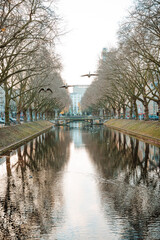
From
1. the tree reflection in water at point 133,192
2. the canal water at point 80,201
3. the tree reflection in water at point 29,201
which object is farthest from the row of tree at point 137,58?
the tree reflection in water at point 29,201

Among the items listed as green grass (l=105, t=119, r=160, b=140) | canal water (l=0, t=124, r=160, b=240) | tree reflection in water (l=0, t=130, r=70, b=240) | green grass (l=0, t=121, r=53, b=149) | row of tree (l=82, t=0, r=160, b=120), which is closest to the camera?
canal water (l=0, t=124, r=160, b=240)

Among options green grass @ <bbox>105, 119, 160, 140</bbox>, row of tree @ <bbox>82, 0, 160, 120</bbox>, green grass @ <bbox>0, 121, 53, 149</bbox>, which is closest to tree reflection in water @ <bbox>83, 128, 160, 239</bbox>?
row of tree @ <bbox>82, 0, 160, 120</bbox>

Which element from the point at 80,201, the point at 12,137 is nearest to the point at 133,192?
the point at 80,201

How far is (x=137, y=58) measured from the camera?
4031 centimetres

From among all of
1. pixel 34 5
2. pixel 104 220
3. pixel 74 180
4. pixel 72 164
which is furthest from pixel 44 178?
pixel 34 5

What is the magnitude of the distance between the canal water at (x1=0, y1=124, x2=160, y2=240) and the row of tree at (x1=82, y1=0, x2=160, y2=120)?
1077cm

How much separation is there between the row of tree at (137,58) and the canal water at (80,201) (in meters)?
10.8

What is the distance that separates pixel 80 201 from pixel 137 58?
3390 cm

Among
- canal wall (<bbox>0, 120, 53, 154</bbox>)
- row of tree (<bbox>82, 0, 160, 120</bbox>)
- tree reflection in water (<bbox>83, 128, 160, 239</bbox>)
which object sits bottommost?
tree reflection in water (<bbox>83, 128, 160, 239</bbox>)

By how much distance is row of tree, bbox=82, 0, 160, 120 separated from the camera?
2133cm

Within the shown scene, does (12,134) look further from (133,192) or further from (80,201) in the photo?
(80,201)

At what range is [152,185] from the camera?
1073 cm

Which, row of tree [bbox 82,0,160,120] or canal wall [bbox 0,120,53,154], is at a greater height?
row of tree [bbox 82,0,160,120]

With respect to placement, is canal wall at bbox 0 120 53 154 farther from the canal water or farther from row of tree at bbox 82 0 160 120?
row of tree at bbox 82 0 160 120
